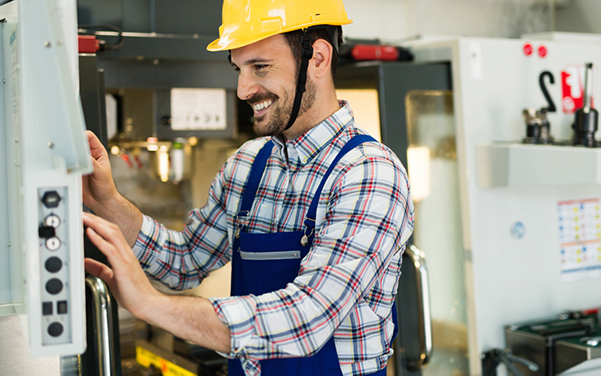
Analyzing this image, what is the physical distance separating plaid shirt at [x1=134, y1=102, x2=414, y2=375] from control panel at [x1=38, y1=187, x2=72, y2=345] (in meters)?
0.30

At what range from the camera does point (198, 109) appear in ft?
6.78

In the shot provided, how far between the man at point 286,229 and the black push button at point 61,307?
5.8 inches

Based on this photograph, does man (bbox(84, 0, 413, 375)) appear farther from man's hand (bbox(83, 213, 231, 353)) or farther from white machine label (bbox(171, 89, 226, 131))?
white machine label (bbox(171, 89, 226, 131))

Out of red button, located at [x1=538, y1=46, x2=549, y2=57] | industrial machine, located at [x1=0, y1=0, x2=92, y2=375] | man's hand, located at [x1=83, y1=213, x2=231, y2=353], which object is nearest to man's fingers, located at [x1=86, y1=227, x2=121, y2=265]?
man's hand, located at [x1=83, y1=213, x2=231, y2=353]

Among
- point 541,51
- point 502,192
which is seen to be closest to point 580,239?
point 502,192

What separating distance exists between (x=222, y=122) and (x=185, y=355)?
2.79ft

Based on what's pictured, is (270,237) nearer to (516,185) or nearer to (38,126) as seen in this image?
(38,126)

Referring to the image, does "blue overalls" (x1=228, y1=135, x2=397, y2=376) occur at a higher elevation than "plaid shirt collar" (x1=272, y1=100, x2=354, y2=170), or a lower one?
lower

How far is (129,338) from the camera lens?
260cm

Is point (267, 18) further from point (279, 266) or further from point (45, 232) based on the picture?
point (45, 232)

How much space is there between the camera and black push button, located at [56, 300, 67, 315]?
941mm

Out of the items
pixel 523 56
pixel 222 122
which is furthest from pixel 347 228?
pixel 523 56

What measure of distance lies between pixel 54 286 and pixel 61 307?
0.03m

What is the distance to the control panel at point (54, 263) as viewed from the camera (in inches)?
36.4
